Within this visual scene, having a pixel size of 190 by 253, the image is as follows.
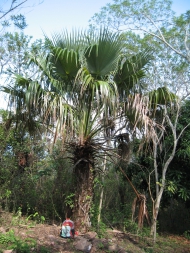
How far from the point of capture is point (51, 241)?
5324 mm

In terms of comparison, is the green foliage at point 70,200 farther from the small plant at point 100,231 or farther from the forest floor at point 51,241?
the small plant at point 100,231

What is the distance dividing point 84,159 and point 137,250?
2.16 metres

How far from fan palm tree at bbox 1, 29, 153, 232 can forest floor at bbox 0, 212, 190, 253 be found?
0.58 metres

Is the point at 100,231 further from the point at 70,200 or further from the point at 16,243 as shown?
the point at 16,243

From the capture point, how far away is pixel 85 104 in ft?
19.2

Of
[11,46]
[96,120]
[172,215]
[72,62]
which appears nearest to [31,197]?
[96,120]

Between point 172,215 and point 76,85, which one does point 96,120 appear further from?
point 172,215

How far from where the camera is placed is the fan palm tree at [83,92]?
18.0 ft

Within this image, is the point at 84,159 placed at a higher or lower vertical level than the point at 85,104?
lower

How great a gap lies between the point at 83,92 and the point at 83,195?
7.00ft

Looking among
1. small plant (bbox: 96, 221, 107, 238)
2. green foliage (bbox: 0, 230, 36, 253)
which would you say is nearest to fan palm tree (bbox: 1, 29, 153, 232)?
small plant (bbox: 96, 221, 107, 238)

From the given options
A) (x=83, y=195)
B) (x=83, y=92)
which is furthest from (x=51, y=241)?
(x=83, y=92)

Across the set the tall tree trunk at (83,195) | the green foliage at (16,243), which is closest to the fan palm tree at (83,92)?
the tall tree trunk at (83,195)

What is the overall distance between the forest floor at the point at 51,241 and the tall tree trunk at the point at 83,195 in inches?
12.6
